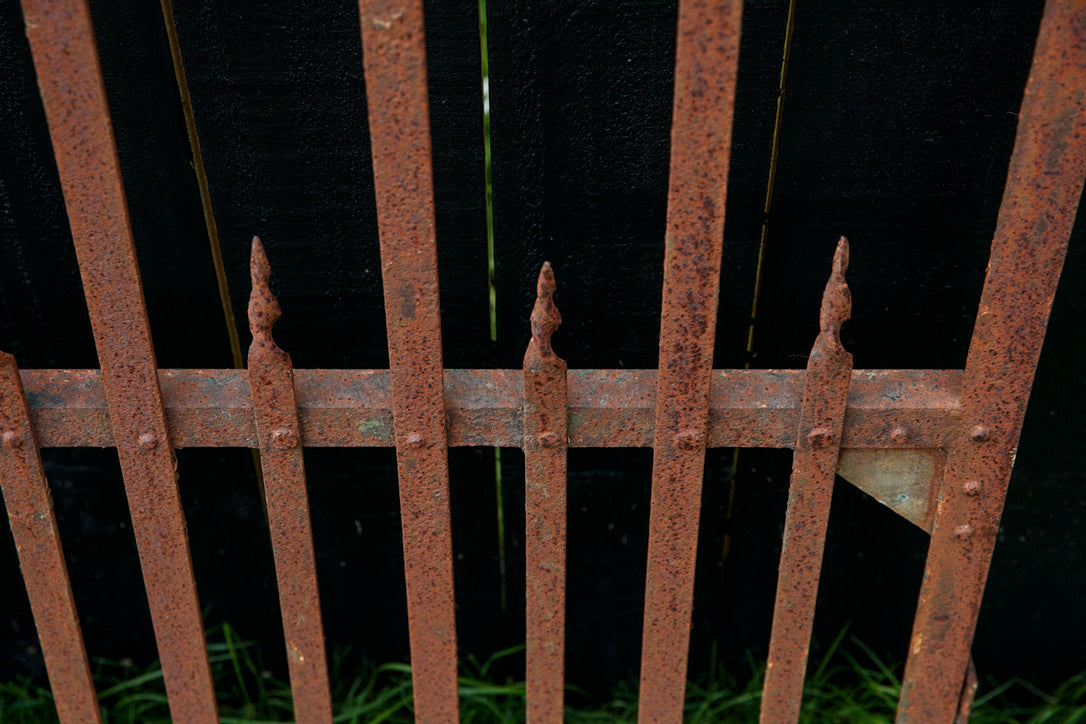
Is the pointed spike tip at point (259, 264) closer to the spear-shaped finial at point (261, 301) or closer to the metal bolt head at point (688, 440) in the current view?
the spear-shaped finial at point (261, 301)

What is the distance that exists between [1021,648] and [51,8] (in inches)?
88.6

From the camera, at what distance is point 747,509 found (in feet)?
6.18

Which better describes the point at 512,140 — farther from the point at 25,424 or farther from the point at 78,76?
the point at 25,424

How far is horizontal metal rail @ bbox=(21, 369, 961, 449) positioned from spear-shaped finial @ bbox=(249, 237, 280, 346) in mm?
134

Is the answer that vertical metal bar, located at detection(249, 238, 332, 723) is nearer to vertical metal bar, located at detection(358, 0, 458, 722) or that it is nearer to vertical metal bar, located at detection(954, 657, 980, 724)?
vertical metal bar, located at detection(358, 0, 458, 722)

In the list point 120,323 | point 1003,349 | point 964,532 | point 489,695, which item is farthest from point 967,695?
point 120,323

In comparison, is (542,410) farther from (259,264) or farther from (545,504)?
(259,264)

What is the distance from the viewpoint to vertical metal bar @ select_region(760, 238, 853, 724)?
1.15m

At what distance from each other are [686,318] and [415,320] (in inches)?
14.0

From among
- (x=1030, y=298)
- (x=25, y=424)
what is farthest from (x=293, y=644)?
(x=1030, y=298)

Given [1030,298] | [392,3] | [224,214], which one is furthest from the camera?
[224,214]

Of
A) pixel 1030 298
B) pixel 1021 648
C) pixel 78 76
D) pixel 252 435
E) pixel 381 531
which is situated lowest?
pixel 1021 648

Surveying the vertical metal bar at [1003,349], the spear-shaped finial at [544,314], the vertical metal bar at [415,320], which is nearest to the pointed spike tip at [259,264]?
the vertical metal bar at [415,320]

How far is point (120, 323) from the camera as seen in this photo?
46.5 inches
